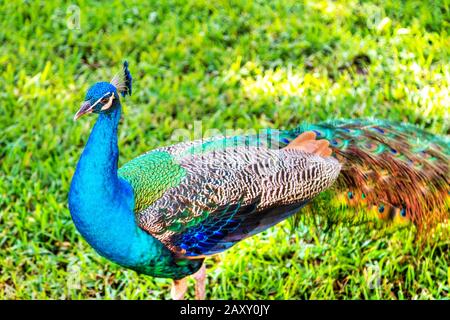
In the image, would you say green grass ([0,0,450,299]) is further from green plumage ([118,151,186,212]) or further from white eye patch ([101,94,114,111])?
white eye patch ([101,94,114,111])

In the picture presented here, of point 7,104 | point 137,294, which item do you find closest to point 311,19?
point 7,104

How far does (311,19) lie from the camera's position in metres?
4.54

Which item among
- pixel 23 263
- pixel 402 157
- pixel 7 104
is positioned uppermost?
pixel 402 157

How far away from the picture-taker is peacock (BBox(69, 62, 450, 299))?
2.30 meters

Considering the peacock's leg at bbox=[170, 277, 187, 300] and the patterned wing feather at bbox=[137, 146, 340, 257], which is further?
the peacock's leg at bbox=[170, 277, 187, 300]

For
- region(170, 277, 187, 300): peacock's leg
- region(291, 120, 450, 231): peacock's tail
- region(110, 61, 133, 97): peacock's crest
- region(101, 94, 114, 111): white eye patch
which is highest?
region(110, 61, 133, 97): peacock's crest

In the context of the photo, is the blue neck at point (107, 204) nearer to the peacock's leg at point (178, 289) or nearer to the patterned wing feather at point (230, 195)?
the patterned wing feather at point (230, 195)

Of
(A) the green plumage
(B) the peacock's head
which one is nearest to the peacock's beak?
(B) the peacock's head

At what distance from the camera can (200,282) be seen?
9.10 feet

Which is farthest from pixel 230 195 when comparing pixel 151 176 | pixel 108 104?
pixel 108 104

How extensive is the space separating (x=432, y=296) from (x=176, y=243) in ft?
3.81

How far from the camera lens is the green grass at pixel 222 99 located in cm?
304

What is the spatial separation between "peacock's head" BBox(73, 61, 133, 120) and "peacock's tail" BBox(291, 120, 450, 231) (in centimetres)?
76

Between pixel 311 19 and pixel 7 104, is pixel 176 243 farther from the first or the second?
pixel 311 19
